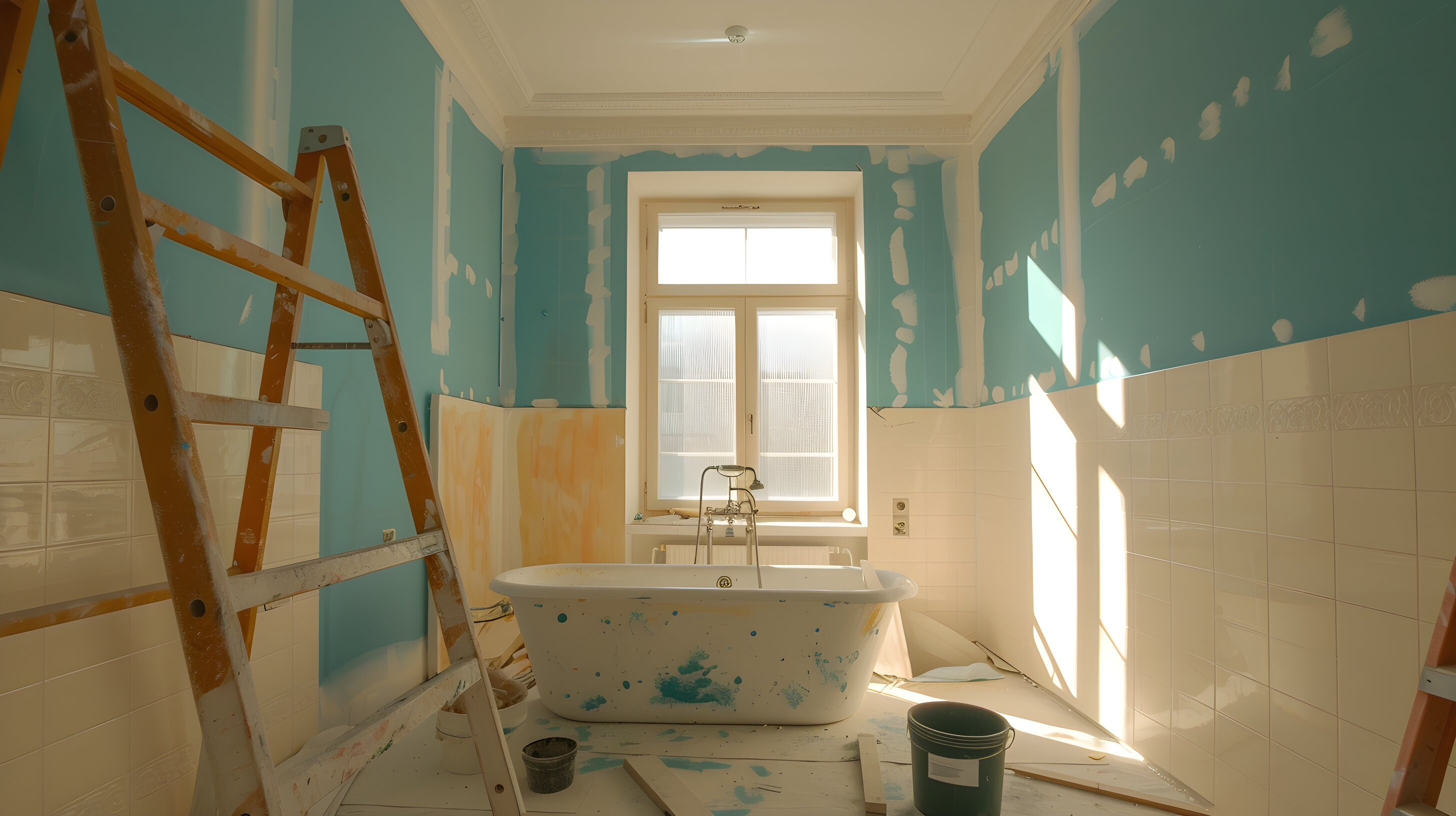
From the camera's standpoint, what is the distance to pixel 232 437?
6.07ft

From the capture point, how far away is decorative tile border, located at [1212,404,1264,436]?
6.31ft

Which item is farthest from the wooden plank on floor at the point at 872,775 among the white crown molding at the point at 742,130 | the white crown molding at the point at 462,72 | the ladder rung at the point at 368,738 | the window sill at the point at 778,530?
the white crown molding at the point at 462,72

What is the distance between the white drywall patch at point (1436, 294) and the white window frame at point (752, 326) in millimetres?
2704

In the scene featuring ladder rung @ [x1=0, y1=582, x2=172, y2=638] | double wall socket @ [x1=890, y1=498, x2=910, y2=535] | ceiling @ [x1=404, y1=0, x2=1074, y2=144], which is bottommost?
double wall socket @ [x1=890, y1=498, x2=910, y2=535]

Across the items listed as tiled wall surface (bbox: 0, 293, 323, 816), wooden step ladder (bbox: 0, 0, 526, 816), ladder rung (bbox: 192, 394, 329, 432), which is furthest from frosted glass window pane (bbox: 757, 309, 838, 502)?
ladder rung (bbox: 192, 394, 329, 432)

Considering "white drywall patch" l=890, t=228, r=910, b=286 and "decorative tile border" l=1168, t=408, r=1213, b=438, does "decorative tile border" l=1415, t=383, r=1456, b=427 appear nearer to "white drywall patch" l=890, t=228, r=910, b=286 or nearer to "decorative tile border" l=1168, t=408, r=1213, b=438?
"decorative tile border" l=1168, t=408, r=1213, b=438

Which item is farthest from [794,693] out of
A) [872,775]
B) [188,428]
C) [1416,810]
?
[188,428]

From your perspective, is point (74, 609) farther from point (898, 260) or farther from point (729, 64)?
point (898, 260)

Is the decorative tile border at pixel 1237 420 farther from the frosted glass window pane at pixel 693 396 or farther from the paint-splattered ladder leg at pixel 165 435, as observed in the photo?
the frosted glass window pane at pixel 693 396

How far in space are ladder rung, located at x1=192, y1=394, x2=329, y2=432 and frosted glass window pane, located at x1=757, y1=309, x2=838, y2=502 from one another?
300 cm

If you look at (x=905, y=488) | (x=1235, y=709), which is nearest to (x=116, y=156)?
(x=1235, y=709)

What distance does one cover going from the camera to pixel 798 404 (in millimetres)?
4191

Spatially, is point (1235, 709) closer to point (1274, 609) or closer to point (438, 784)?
point (1274, 609)

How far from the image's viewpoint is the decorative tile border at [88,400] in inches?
55.6
